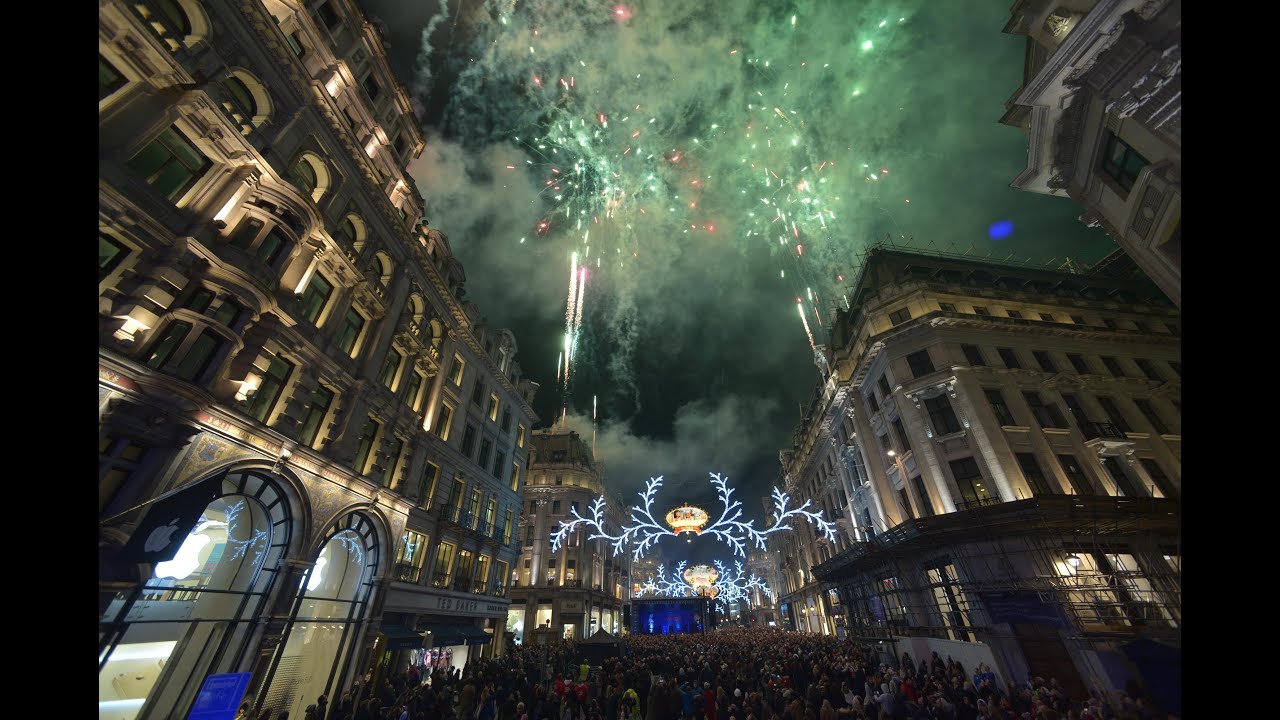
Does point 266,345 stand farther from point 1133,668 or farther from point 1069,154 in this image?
point 1133,668

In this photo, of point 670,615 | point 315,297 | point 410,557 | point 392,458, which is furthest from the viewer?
point 670,615

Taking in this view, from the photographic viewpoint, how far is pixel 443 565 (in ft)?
77.6

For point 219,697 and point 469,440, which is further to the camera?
point 469,440

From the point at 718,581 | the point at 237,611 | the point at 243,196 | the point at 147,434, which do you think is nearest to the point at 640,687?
the point at 237,611

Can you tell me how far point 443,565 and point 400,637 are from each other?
5168 mm

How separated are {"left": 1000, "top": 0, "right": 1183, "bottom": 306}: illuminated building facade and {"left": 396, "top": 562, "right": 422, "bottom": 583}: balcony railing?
1141 inches

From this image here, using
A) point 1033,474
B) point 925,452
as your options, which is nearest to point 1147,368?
point 1033,474

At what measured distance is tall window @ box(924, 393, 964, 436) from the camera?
2528cm

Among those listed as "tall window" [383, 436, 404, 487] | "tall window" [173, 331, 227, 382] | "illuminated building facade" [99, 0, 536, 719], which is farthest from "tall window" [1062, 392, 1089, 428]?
"tall window" [173, 331, 227, 382]

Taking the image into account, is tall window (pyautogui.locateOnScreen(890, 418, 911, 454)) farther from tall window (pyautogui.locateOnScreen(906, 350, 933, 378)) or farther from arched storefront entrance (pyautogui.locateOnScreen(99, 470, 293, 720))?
arched storefront entrance (pyautogui.locateOnScreen(99, 470, 293, 720))

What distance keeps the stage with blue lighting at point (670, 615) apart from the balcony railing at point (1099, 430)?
123ft

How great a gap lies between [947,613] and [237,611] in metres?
27.8

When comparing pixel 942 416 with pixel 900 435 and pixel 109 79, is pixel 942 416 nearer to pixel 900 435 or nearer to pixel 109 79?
pixel 900 435
